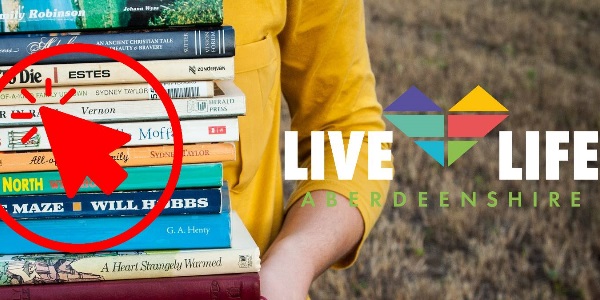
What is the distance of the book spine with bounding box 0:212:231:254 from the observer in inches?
36.0

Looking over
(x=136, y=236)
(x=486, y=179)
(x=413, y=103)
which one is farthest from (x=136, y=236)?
(x=413, y=103)

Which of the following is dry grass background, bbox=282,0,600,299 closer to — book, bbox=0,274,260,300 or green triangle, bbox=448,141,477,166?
green triangle, bbox=448,141,477,166

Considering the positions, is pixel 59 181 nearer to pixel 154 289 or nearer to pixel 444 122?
pixel 154 289

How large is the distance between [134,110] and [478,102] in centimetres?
434

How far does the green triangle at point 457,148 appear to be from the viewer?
4.05 meters

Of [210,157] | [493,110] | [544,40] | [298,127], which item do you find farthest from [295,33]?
[544,40]

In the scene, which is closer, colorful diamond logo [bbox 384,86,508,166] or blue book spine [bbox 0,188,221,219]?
blue book spine [bbox 0,188,221,219]

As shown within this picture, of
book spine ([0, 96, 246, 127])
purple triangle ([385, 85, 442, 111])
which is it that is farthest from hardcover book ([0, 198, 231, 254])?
purple triangle ([385, 85, 442, 111])

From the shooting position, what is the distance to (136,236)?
93 centimetres

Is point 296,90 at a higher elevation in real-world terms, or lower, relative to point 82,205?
higher

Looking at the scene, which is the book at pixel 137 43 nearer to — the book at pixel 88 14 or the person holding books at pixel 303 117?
the book at pixel 88 14

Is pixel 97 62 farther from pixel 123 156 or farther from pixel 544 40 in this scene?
pixel 544 40

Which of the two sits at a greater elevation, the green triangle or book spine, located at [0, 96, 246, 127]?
book spine, located at [0, 96, 246, 127]

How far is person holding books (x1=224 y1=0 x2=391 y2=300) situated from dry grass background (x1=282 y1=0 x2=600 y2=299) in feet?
5.58
